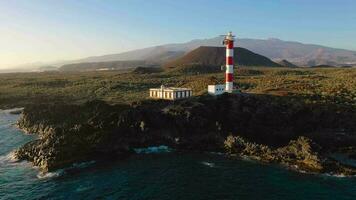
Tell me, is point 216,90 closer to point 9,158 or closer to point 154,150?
point 154,150

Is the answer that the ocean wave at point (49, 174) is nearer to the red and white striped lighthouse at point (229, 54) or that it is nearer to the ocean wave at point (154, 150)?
the ocean wave at point (154, 150)

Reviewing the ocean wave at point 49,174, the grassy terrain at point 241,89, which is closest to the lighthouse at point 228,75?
the grassy terrain at point 241,89

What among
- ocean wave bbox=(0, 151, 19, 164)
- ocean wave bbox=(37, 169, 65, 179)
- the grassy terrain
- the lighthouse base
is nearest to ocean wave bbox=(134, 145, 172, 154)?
ocean wave bbox=(37, 169, 65, 179)

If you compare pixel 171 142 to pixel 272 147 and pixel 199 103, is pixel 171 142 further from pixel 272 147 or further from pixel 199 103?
pixel 272 147

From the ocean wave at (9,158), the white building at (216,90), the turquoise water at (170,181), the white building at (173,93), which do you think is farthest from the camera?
the white building at (216,90)

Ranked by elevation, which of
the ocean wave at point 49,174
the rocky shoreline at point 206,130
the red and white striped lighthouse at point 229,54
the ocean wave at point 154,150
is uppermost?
the red and white striped lighthouse at point 229,54

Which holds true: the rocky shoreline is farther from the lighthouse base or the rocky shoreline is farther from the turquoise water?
the turquoise water

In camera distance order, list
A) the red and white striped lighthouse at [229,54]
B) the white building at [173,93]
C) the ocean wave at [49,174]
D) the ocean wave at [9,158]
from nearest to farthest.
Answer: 1. the ocean wave at [49,174]
2. the ocean wave at [9,158]
3. the white building at [173,93]
4. the red and white striped lighthouse at [229,54]
